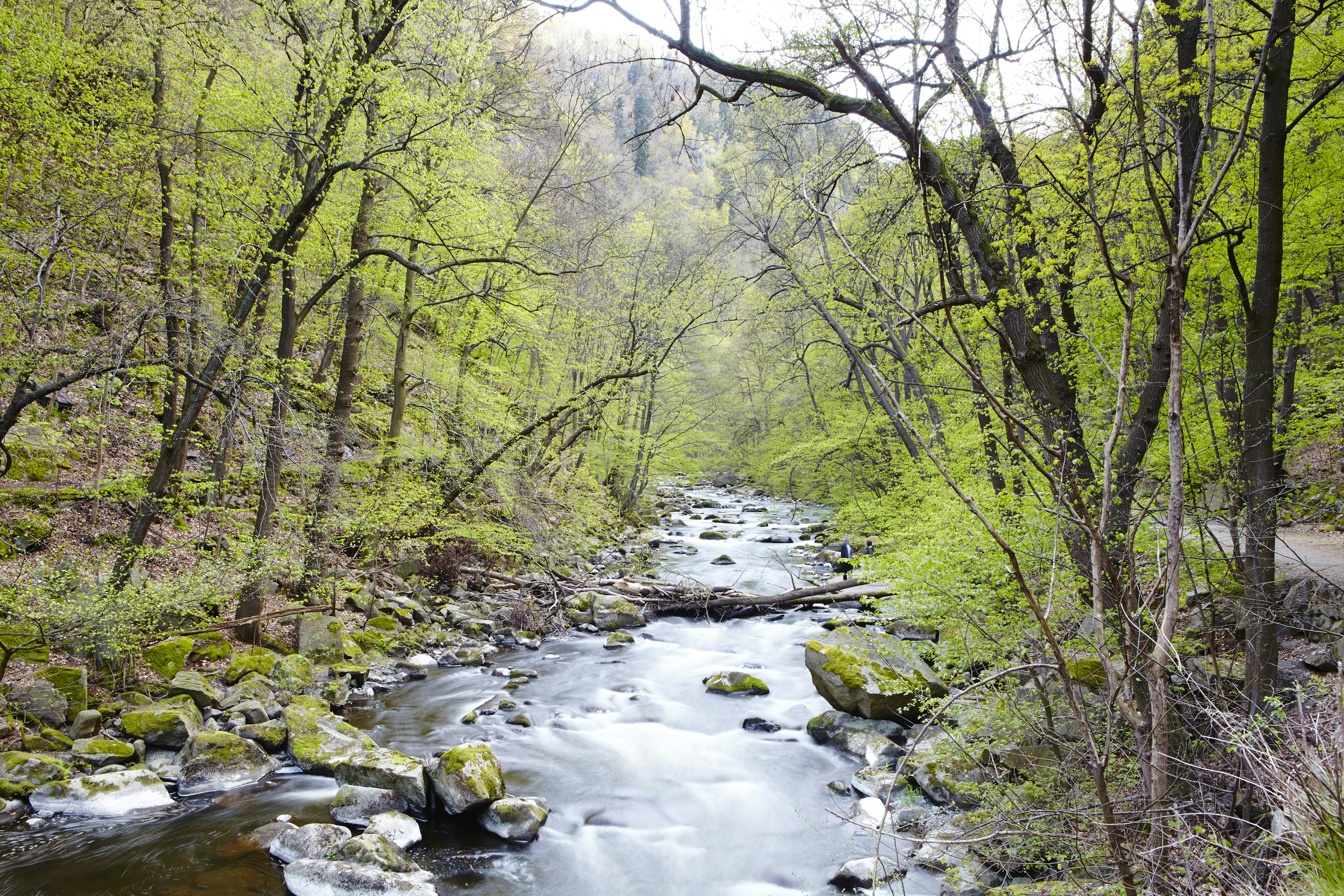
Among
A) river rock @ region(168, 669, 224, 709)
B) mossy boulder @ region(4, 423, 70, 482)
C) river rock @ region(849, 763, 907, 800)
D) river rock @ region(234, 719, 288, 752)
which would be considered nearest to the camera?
river rock @ region(849, 763, 907, 800)

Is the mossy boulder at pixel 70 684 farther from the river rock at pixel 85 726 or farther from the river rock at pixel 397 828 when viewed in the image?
the river rock at pixel 397 828

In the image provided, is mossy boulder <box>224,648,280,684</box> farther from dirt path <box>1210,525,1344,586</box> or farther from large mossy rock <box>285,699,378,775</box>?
dirt path <box>1210,525,1344,586</box>

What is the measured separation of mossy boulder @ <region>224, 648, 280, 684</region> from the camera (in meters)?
7.79

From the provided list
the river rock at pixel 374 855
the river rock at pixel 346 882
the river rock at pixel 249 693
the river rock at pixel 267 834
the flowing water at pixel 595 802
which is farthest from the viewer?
the river rock at pixel 249 693

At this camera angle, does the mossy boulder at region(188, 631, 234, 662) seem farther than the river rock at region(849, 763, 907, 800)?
Yes

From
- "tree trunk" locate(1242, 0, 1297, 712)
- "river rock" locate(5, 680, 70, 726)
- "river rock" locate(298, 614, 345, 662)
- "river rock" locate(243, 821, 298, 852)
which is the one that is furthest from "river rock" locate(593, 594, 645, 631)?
"tree trunk" locate(1242, 0, 1297, 712)

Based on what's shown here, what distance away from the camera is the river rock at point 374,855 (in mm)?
4902

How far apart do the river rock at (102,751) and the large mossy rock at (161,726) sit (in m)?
0.16

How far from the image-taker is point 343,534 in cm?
993

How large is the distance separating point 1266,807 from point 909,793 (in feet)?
11.4

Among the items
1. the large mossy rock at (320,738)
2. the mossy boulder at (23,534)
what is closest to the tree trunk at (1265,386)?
the large mossy rock at (320,738)

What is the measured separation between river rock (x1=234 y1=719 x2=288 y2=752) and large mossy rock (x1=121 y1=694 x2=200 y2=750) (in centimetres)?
45

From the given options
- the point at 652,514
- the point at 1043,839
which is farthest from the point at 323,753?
the point at 652,514

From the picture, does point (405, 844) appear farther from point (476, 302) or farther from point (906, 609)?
point (476, 302)
